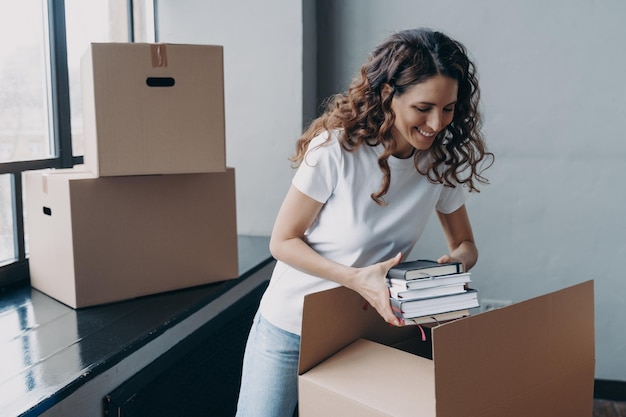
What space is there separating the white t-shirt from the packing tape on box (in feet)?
1.80

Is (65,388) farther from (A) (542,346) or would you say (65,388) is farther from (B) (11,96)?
(B) (11,96)

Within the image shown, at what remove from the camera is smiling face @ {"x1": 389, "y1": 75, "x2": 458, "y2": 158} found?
1198 millimetres

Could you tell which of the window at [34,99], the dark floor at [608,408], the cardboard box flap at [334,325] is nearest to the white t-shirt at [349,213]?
the cardboard box flap at [334,325]

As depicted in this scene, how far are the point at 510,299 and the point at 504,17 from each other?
1.08m

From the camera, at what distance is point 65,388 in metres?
1.17

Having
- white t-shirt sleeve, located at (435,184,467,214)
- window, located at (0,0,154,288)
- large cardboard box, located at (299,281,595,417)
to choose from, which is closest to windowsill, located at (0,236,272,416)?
window, located at (0,0,154,288)

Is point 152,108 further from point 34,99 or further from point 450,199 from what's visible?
point 450,199

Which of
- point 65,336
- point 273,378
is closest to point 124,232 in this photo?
point 65,336

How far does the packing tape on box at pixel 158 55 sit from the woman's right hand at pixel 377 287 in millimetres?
820

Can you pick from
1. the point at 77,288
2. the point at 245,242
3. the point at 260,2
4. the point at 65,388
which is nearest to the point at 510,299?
the point at 245,242

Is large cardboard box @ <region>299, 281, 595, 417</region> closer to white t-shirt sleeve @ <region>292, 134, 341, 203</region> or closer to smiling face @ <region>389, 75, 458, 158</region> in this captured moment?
white t-shirt sleeve @ <region>292, 134, 341, 203</region>

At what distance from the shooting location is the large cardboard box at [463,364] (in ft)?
2.92

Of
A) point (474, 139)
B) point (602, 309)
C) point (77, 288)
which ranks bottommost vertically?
point (602, 309)

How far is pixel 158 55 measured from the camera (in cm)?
160
